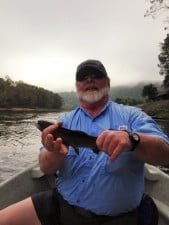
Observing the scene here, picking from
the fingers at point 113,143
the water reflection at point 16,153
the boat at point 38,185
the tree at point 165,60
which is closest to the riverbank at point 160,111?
the tree at point 165,60

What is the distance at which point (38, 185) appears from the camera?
6.94 metres

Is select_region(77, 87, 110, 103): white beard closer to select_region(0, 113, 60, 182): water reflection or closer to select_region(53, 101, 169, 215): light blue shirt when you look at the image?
select_region(53, 101, 169, 215): light blue shirt

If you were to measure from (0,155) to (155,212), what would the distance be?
50.5 feet

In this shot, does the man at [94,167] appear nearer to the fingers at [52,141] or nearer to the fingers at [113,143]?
the fingers at [52,141]

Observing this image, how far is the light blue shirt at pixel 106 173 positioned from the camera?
4.06m

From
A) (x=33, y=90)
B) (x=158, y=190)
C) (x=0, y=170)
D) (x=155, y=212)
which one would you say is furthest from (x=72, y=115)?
(x=33, y=90)

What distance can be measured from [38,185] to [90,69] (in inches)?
117

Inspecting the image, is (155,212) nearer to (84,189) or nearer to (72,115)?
(84,189)

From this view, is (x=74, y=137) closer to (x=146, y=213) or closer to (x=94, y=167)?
(x=94, y=167)

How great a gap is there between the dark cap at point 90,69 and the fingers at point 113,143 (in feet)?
4.40

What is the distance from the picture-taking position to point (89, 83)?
457cm

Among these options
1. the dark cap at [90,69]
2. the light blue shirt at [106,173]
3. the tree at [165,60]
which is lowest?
the light blue shirt at [106,173]

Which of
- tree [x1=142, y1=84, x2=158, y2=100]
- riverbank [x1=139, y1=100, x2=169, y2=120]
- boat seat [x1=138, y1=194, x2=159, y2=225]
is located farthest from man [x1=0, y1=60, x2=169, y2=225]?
tree [x1=142, y1=84, x2=158, y2=100]

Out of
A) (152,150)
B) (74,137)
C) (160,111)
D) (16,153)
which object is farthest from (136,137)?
(160,111)
